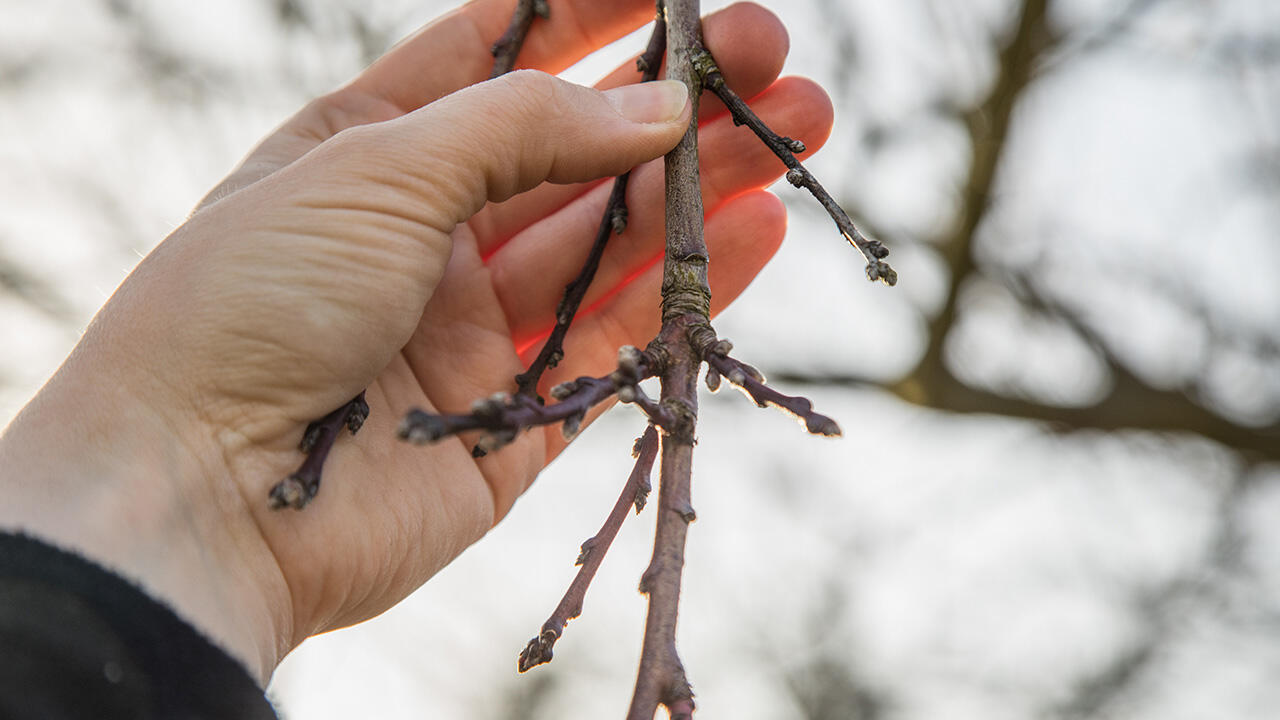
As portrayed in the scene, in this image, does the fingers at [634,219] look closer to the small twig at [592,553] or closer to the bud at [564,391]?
the small twig at [592,553]

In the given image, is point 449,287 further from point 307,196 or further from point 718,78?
point 718,78

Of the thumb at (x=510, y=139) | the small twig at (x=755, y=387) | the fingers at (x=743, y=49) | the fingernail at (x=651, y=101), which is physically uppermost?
the fingers at (x=743, y=49)

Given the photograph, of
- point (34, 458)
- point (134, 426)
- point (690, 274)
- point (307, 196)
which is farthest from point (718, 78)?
point (34, 458)

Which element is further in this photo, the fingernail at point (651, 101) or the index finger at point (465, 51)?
the index finger at point (465, 51)

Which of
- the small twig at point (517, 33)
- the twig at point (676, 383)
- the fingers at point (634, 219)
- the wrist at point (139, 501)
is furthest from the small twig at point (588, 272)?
the wrist at point (139, 501)

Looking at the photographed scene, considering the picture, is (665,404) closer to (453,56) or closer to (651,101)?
(651,101)

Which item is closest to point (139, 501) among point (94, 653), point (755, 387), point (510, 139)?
point (94, 653)

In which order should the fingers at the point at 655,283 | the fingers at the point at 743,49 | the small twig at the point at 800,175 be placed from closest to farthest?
the small twig at the point at 800,175
the fingers at the point at 743,49
the fingers at the point at 655,283
